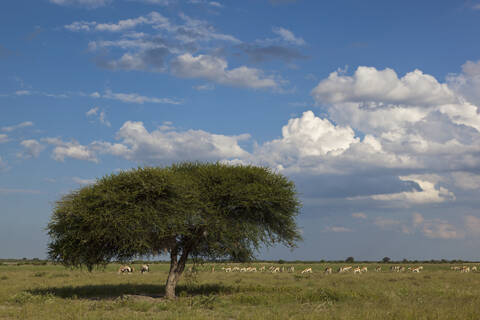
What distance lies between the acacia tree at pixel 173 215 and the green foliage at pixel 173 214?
0.18 ft

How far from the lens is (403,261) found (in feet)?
525

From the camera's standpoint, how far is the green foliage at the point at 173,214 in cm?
2744

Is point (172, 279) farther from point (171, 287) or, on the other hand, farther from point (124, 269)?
point (124, 269)

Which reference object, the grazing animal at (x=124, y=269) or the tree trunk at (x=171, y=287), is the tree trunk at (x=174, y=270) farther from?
the grazing animal at (x=124, y=269)

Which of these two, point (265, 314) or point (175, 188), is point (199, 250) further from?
point (265, 314)

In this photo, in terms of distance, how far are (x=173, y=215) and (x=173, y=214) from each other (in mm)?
178

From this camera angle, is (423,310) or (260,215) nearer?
(423,310)

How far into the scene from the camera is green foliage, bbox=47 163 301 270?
27438 millimetres

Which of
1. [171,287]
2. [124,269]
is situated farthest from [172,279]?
[124,269]

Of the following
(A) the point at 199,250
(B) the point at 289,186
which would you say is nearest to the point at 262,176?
(B) the point at 289,186

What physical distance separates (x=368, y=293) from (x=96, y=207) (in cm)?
1734

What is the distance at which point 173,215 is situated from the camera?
91.6 feet

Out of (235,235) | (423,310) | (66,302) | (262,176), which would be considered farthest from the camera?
(262,176)

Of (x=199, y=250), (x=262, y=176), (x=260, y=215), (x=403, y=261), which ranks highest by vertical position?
(x=262, y=176)
